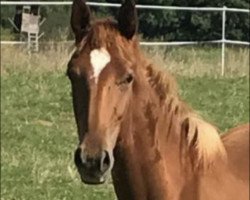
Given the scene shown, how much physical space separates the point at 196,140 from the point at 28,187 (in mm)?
3593

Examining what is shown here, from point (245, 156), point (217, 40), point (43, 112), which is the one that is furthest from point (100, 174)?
point (217, 40)

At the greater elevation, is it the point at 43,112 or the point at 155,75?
the point at 155,75

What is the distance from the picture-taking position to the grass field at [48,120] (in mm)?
7617

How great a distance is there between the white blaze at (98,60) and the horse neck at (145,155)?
266 mm

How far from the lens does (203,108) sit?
433 inches

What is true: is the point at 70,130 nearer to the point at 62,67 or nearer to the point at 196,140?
the point at 62,67

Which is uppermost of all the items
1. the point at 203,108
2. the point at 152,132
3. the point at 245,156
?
the point at 152,132

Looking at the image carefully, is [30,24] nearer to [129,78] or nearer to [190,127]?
[190,127]

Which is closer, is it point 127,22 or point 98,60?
point 98,60

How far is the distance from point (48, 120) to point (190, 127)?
20.5 ft

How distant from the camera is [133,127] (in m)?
4.04

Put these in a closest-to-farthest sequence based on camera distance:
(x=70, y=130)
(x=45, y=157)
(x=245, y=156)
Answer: (x=245, y=156), (x=45, y=157), (x=70, y=130)

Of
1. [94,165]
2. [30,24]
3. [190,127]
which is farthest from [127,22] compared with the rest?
[30,24]

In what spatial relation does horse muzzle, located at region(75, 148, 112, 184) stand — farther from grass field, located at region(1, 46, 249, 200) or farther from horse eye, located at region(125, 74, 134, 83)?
grass field, located at region(1, 46, 249, 200)
